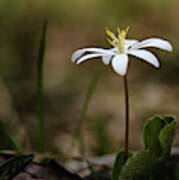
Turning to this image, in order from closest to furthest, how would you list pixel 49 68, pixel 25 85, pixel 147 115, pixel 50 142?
pixel 50 142
pixel 147 115
pixel 25 85
pixel 49 68

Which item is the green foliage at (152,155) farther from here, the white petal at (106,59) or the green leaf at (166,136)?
the white petal at (106,59)

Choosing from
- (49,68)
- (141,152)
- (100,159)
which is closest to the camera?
(141,152)

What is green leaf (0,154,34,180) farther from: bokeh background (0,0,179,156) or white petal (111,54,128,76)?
bokeh background (0,0,179,156)

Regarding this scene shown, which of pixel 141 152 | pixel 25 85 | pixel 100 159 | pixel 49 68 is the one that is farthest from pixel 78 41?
pixel 141 152

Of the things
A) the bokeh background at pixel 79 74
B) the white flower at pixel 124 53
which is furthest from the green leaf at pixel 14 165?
the bokeh background at pixel 79 74

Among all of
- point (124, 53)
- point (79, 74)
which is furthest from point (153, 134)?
point (79, 74)

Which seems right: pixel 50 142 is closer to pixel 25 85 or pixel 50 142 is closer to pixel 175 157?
pixel 25 85

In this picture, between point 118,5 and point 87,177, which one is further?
point 118,5

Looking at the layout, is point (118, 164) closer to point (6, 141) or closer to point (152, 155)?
point (152, 155)
